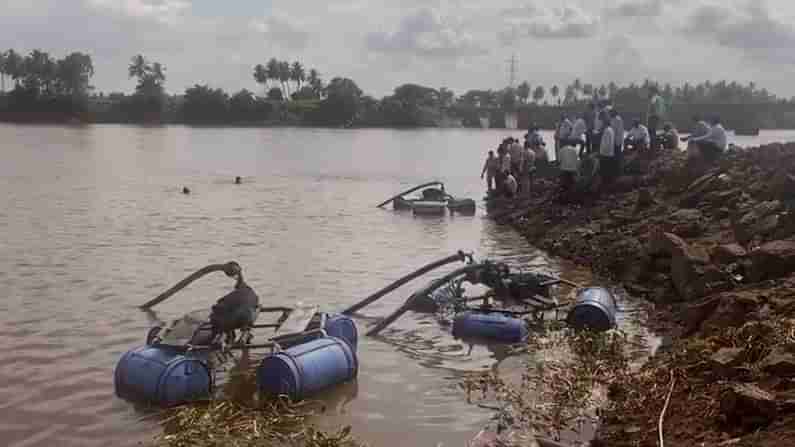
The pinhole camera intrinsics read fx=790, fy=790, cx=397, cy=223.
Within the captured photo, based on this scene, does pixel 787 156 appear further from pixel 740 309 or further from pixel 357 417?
pixel 357 417

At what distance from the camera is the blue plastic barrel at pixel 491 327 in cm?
1198

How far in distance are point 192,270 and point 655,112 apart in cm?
1588

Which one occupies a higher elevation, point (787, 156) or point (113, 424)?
point (787, 156)

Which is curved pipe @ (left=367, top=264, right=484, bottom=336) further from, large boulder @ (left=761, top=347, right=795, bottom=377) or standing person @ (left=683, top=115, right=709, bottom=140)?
standing person @ (left=683, top=115, right=709, bottom=140)

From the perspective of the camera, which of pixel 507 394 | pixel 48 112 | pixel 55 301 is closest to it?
pixel 507 394

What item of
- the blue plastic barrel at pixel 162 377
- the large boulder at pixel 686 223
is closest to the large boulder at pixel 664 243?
the large boulder at pixel 686 223

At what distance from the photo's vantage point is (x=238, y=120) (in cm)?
14425

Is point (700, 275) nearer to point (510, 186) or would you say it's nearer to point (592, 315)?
point (592, 315)

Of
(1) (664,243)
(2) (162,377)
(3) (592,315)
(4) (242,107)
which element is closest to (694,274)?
(1) (664,243)

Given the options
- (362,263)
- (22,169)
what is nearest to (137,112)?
(22,169)

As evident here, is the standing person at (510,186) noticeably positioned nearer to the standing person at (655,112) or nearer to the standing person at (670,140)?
the standing person at (655,112)

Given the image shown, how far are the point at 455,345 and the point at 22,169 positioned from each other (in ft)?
139

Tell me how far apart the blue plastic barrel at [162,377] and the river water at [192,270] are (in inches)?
10.4

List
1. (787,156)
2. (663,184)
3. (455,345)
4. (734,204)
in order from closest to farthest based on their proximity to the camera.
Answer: (455,345) < (734,204) < (787,156) < (663,184)
